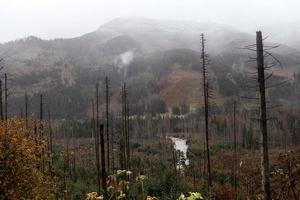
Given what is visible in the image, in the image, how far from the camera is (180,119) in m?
186

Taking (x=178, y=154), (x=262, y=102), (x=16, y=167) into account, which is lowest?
(x=178, y=154)

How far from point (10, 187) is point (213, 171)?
5095cm

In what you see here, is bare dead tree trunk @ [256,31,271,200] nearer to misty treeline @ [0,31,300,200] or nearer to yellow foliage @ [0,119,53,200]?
misty treeline @ [0,31,300,200]

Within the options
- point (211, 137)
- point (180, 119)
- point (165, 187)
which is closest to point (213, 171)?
point (165, 187)

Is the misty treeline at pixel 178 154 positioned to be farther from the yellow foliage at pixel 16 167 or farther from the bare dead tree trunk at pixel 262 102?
the yellow foliage at pixel 16 167

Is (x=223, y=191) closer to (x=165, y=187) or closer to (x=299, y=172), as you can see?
(x=165, y=187)

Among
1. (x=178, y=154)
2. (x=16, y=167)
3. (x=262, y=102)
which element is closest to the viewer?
(x=262, y=102)

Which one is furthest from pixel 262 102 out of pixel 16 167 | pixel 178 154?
pixel 178 154

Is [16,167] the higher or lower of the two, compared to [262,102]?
lower

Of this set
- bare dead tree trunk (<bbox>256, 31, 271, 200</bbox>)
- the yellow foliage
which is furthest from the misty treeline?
the yellow foliage

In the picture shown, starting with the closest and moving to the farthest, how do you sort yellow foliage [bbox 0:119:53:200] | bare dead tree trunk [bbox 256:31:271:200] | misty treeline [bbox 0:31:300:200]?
misty treeline [bbox 0:31:300:200] → bare dead tree trunk [bbox 256:31:271:200] → yellow foliage [bbox 0:119:53:200]

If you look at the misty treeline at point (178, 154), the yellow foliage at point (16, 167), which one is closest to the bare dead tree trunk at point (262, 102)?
the misty treeline at point (178, 154)

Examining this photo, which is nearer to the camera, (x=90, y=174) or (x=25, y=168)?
(x=25, y=168)

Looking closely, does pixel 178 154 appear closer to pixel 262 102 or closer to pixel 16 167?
pixel 16 167
